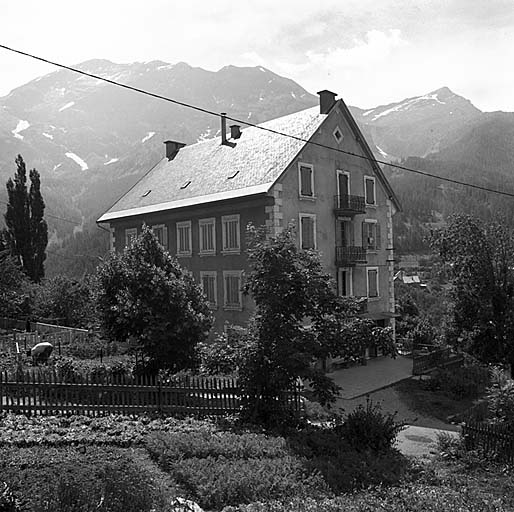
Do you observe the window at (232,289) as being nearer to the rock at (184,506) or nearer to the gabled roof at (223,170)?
the gabled roof at (223,170)

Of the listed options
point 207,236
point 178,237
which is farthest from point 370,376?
point 178,237

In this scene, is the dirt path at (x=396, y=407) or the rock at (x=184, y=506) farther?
the dirt path at (x=396, y=407)

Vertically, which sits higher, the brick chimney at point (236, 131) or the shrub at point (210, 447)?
the brick chimney at point (236, 131)

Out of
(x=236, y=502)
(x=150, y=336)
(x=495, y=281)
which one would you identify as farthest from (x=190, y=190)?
(x=236, y=502)

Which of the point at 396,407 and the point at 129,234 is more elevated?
the point at 129,234

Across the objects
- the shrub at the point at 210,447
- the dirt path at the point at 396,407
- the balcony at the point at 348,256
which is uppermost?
the balcony at the point at 348,256

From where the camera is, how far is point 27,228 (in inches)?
2012

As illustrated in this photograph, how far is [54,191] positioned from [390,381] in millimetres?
178718

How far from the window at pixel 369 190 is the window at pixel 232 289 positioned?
863 cm

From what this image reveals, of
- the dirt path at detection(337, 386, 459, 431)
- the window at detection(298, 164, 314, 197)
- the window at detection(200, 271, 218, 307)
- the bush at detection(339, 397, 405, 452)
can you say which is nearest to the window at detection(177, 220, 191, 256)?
the window at detection(200, 271, 218, 307)

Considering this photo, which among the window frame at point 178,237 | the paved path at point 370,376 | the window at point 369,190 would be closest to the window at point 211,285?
the window frame at point 178,237

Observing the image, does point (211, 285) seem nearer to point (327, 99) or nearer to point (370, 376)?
point (370, 376)

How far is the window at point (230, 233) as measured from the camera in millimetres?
25947

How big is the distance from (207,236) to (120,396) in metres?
13.6
